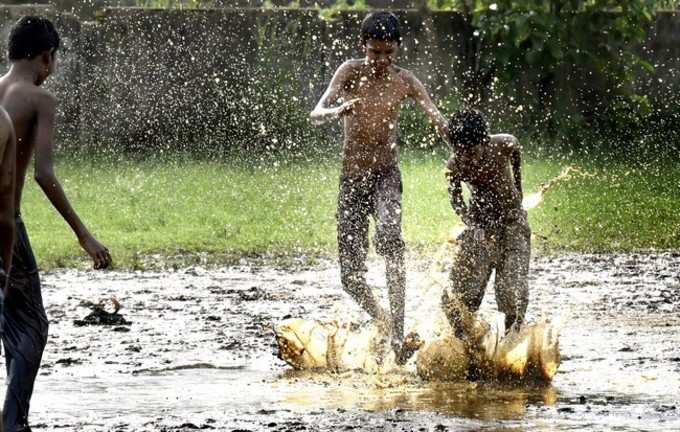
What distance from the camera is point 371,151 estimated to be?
8.14 metres

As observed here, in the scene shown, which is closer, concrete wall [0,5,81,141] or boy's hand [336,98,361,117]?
boy's hand [336,98,361,117]

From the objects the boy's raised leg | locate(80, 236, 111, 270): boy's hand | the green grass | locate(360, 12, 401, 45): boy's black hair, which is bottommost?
the green grass

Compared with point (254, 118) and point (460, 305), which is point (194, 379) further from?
point (254, 118)

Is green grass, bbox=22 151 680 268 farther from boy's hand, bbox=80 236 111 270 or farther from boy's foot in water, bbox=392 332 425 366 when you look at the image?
boy's hand, bbox=80 236 111 270

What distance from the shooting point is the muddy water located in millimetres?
6555

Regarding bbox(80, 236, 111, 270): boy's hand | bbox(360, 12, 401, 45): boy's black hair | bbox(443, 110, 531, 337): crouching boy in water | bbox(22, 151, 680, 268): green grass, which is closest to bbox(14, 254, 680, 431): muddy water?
bbox(443, 110, 531, 337): crouching boy in water

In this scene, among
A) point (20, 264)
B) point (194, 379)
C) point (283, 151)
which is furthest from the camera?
point (283, 151)

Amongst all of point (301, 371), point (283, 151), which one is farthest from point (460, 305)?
point (283, 151)

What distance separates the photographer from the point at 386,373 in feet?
25.5

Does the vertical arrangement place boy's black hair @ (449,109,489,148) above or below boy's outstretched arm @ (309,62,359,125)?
below

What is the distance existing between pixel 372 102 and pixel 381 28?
15.9 inches

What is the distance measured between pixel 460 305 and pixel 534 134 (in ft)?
34.8

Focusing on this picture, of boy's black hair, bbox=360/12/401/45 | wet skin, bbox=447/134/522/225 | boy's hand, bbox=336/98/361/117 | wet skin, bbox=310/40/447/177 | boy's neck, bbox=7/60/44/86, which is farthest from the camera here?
wet skin, bbox=310/40/447/177

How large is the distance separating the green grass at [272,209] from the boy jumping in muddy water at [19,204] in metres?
5.62
